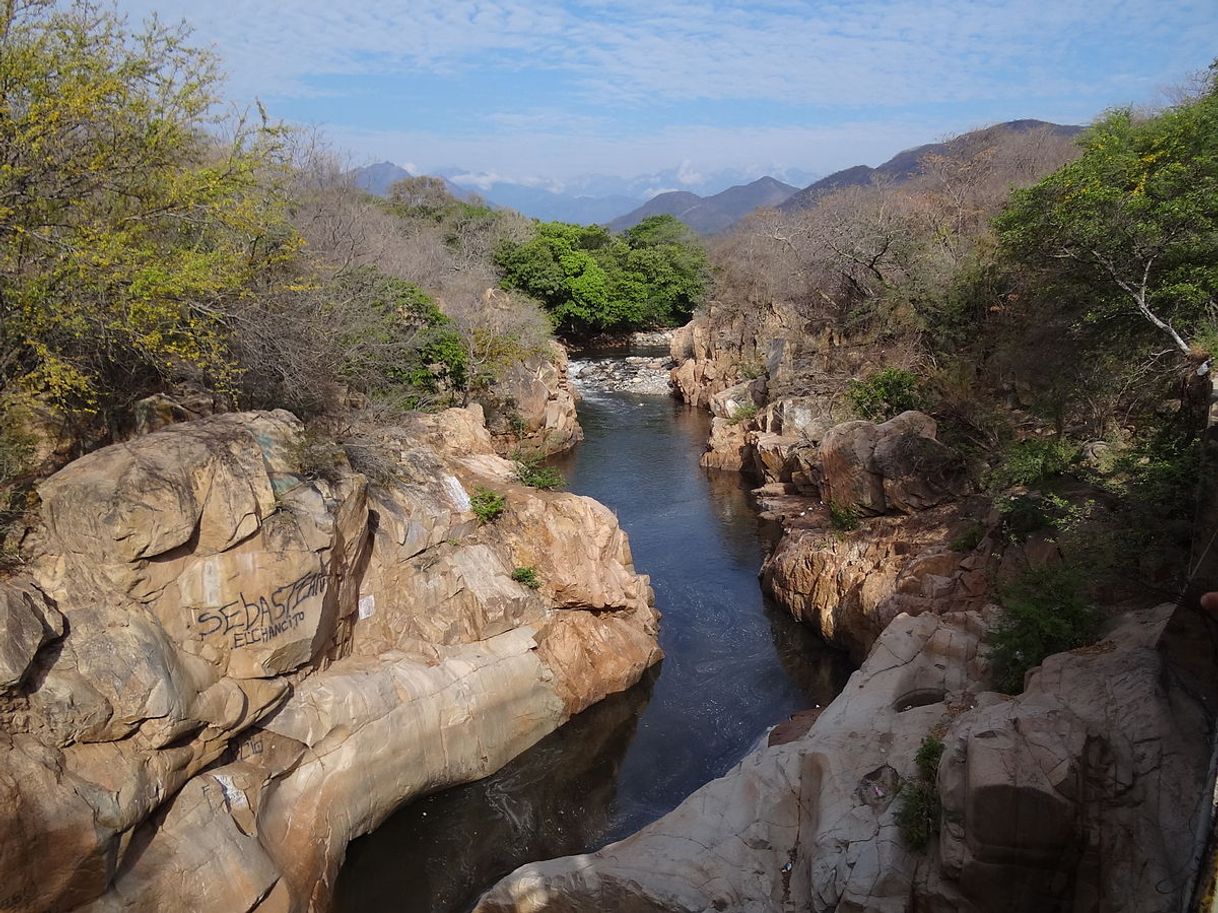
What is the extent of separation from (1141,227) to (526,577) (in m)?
12.3

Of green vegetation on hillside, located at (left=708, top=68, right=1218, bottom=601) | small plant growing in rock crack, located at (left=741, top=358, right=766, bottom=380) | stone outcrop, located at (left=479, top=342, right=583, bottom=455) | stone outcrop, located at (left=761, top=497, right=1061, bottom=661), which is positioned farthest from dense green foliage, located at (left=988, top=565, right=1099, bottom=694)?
small plant growing in rock crack, located at (left=741, top=358, right=766, bottom=380)

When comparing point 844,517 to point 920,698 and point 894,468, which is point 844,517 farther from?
point 920,698

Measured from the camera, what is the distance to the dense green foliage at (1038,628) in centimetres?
1020

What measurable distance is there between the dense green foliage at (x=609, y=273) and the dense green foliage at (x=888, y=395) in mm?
23015

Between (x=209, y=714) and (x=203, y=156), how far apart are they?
9.85 m

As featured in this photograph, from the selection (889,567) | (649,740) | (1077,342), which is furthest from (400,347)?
(1077,342)

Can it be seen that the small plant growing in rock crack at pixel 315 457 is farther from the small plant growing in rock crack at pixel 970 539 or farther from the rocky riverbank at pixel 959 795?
the small plant growing in rock crack at pixel 970 539

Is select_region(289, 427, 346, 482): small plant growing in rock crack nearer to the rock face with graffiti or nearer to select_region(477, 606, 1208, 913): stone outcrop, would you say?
the rock face with graffiti

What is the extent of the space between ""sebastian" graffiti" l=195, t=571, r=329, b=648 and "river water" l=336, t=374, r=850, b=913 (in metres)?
3.36

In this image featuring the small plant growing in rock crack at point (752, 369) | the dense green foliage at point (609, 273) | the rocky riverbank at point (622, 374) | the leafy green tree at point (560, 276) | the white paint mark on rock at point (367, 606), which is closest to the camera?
the white paint mark on rock at point (367, 606)

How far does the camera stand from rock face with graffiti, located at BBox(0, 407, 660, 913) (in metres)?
8.90

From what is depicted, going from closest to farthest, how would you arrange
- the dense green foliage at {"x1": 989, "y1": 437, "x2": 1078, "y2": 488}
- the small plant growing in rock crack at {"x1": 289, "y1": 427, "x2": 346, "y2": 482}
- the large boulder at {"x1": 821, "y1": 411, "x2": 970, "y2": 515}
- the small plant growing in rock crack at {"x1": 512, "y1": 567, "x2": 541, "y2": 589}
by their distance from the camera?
the small plant growing in rock crack at {"x1": 289, "y1": 427, "x2": 346, "y2": 482} < the small plant growing in rock crack at {"x1": 512, "y1": 567, "x2": 541, "y2": 589} < the dense green foliage at {"x1": 989, "y1": 437, "x2": 1078, "y2": 488} < the large boulder at {"x1": 821, "y1": 411, "x2": 970, "y2": 515}

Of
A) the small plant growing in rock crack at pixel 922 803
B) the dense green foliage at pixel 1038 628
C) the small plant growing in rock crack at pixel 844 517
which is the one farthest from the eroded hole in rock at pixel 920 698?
the small plant growing in rock crack at pixel 844 517

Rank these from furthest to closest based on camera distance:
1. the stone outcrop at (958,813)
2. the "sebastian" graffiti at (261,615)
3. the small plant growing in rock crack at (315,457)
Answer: the small plant growing in rock crack at (315,457)
the "sebastian" graffiti at (261,615)
the stone outcrop at (958,813)
